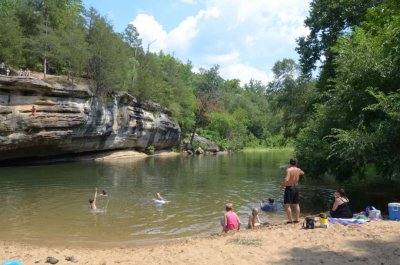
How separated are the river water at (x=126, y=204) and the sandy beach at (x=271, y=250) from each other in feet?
9.21

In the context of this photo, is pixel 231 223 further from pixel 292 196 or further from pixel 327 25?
pixel 327 25

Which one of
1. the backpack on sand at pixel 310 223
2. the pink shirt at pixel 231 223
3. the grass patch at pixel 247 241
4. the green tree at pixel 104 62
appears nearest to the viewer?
the grass patch at pixel 247 241

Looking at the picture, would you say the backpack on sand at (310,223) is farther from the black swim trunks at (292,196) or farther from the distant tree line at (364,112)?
the distant tree line at (364,112)

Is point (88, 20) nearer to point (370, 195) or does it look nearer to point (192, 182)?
point (192, 182)

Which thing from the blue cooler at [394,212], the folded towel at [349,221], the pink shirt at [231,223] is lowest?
the pink shirt at [231,223]

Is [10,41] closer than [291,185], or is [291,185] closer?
[291,185]

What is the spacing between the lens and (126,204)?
1961 cm

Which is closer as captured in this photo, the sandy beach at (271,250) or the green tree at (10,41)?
the sandy beach at (271,250)

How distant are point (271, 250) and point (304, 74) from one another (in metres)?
29.0

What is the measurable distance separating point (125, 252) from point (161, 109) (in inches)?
2020

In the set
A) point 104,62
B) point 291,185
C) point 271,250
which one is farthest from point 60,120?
point 271,250

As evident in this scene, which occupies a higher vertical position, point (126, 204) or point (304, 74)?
point (304, 74)

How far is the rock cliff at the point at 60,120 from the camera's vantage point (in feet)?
110

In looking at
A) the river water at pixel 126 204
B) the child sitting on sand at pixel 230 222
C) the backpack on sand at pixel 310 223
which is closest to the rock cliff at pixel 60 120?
the river water at pixel 126 204
